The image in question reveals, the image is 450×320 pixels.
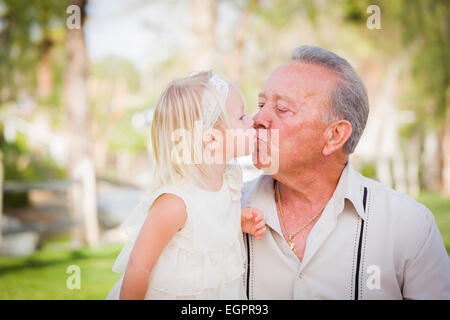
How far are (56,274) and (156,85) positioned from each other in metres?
18.7

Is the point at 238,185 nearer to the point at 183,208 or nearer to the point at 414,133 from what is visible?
the point at 183,208

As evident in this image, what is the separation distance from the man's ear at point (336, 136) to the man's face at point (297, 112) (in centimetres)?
4

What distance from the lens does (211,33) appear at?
22.4 feet

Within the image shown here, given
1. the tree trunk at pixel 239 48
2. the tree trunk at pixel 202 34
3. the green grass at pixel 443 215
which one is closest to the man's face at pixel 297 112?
the tree trunk at pixel 202 34

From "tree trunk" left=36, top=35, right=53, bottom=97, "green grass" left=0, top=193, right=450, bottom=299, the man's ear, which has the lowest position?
"green grass" left=0, top=193, right=450, bottom=299

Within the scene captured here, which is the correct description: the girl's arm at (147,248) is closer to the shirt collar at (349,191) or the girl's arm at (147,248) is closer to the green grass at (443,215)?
the shirt collar at (349,191)

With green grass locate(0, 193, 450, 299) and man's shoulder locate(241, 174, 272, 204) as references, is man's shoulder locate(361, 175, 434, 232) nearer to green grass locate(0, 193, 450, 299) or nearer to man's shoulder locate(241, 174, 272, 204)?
man's shoulder locate(241, 174, 272, 204)

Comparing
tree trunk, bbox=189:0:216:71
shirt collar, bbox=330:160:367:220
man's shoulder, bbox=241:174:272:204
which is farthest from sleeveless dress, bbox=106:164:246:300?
tree trunk, bbox=189:0:216:71

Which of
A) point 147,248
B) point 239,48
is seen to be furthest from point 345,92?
point 239,48

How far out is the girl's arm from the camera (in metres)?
1.72

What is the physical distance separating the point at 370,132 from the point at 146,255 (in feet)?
49.4

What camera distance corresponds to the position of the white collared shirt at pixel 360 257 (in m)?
1.98

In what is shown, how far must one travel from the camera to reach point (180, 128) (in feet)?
6.40
